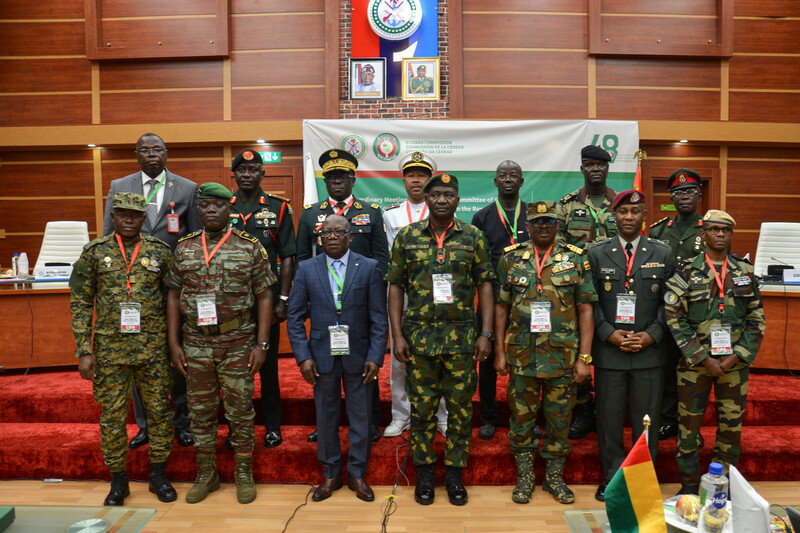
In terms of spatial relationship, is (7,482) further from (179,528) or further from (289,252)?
(289,252)

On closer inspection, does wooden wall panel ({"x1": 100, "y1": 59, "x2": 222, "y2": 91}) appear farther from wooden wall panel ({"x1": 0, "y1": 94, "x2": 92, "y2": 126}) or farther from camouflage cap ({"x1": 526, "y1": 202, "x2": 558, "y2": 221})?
camouflage cap ({"x1": 526, "y1": 202, "x2": 558, "y2": 221})

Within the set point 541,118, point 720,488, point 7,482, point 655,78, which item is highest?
point 655,78

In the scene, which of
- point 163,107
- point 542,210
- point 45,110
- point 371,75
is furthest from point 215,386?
point 45,110

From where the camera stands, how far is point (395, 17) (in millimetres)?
6598

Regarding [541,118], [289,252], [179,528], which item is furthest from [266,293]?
[541,118]

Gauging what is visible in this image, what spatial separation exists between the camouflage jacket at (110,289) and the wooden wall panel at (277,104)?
13.6 ft

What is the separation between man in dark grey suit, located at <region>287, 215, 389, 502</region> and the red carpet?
1.09 ft

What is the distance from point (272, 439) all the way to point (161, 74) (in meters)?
5.51

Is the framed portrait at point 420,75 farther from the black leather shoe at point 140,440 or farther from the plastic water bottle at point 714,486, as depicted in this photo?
the plastic water bottle at point 714,486

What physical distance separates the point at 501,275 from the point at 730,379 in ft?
4.52

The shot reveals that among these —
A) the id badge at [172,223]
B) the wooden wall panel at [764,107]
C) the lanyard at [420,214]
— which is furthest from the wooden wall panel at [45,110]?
the wooden wall panel at [764,107]

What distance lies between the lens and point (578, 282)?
9.80 ft

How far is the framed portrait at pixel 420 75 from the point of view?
6.64 m

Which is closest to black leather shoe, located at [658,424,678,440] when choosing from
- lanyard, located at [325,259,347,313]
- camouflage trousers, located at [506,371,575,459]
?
camouflage trousers, located at [506,371,575,459]
